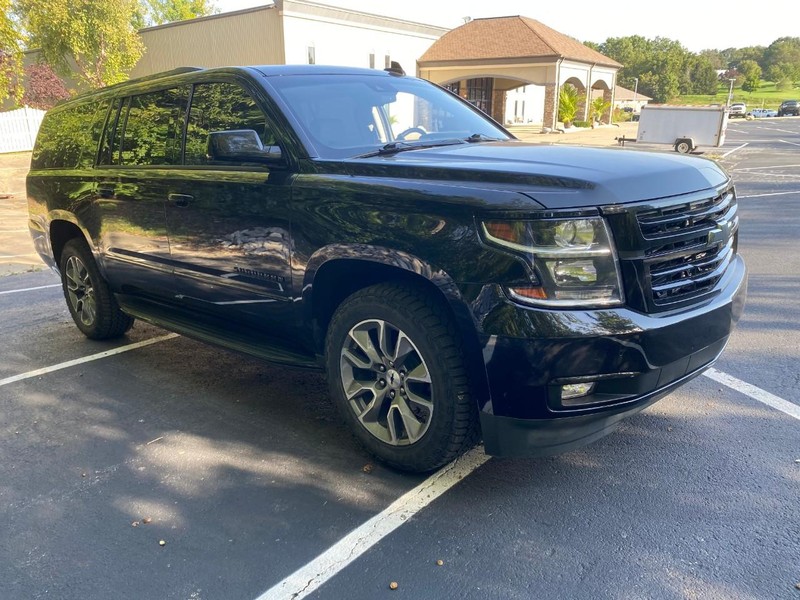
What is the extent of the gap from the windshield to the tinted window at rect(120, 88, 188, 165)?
834mm

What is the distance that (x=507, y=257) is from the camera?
2.71 m

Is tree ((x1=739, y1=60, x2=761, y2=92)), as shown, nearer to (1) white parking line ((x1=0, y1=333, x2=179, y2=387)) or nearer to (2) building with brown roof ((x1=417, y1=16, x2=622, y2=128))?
(2) building with brown roof ((x1=417, y1=16, x2=622, y2=128))

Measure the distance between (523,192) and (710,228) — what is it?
100 cm

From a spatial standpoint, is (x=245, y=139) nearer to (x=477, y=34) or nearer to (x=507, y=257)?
(x=507, y=257)

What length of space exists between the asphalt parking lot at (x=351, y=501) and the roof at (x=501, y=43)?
3342cm

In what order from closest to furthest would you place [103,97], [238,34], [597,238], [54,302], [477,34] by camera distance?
[597,238] < [103,97] < [54,302] < [238,34] < [477,34]

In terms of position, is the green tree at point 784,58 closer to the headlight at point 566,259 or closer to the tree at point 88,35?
the tree at point 88,35

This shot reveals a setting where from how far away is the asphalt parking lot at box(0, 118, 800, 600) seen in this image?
2.62 meters

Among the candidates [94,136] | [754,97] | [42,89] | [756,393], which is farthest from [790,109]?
[94,136]

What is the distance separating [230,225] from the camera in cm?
386

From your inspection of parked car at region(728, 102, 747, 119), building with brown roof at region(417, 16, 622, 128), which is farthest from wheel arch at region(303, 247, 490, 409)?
parked car at region(728, 102, 747, 119)

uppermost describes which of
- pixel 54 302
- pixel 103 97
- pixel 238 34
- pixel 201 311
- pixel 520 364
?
pixel 238 34

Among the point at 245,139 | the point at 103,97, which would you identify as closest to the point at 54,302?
the point at 103,97

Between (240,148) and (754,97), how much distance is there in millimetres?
144429
